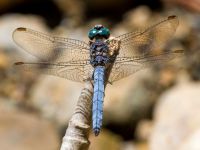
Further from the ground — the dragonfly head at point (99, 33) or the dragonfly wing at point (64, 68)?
the dragonfly head at point (99, 33)

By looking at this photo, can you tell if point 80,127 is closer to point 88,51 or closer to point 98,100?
point 98,100

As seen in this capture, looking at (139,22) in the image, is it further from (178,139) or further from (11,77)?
(178,139)

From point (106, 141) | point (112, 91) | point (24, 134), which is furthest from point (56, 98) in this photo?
point (24, 134)

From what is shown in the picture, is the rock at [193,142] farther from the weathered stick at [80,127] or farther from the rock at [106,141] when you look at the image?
the weathered stick at [80,127]

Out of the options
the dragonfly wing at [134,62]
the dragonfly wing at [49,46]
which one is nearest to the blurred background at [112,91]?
the dragonfly wing at [134,62]

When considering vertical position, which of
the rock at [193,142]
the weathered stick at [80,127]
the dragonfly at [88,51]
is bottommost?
the rock at [193,142]

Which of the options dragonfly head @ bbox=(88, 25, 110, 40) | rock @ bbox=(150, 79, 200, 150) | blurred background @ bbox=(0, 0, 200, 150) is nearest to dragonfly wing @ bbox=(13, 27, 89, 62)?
dragonfly head @ bbox=(88, 25, 110, 40)
